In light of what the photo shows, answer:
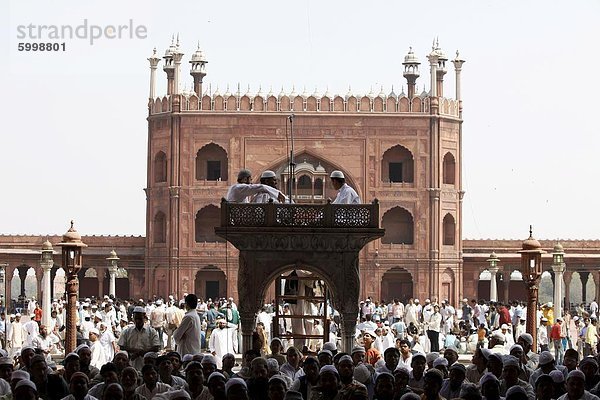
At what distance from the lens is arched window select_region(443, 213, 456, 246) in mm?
45625

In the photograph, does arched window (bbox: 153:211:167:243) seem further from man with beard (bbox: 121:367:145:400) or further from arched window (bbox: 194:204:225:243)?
man with beard (bbox: 121:367:145:400)

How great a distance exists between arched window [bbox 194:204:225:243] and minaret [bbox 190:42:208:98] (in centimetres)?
376

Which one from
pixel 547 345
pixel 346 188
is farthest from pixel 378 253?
pixel 346 188

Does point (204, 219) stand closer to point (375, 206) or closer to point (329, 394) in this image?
point (375, 206)

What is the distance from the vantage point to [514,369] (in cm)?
1005

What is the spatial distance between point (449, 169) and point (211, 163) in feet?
24.8

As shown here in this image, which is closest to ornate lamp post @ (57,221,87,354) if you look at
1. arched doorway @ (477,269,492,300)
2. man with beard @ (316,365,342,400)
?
man with beard @ (316,365,342,400)

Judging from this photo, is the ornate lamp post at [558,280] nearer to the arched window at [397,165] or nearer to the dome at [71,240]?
the dome at [71,240]

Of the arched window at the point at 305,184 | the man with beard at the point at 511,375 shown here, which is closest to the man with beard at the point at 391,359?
the man with beard at the point at 511,375

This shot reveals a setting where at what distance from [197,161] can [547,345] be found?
71.5 ft

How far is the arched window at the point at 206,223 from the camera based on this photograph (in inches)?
1786

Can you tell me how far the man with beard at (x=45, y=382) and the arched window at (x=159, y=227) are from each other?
116 ft

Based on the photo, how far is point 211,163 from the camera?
45656mm

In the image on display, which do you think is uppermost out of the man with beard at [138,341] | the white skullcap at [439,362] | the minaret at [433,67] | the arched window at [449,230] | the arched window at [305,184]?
the minaret at [433,67]
